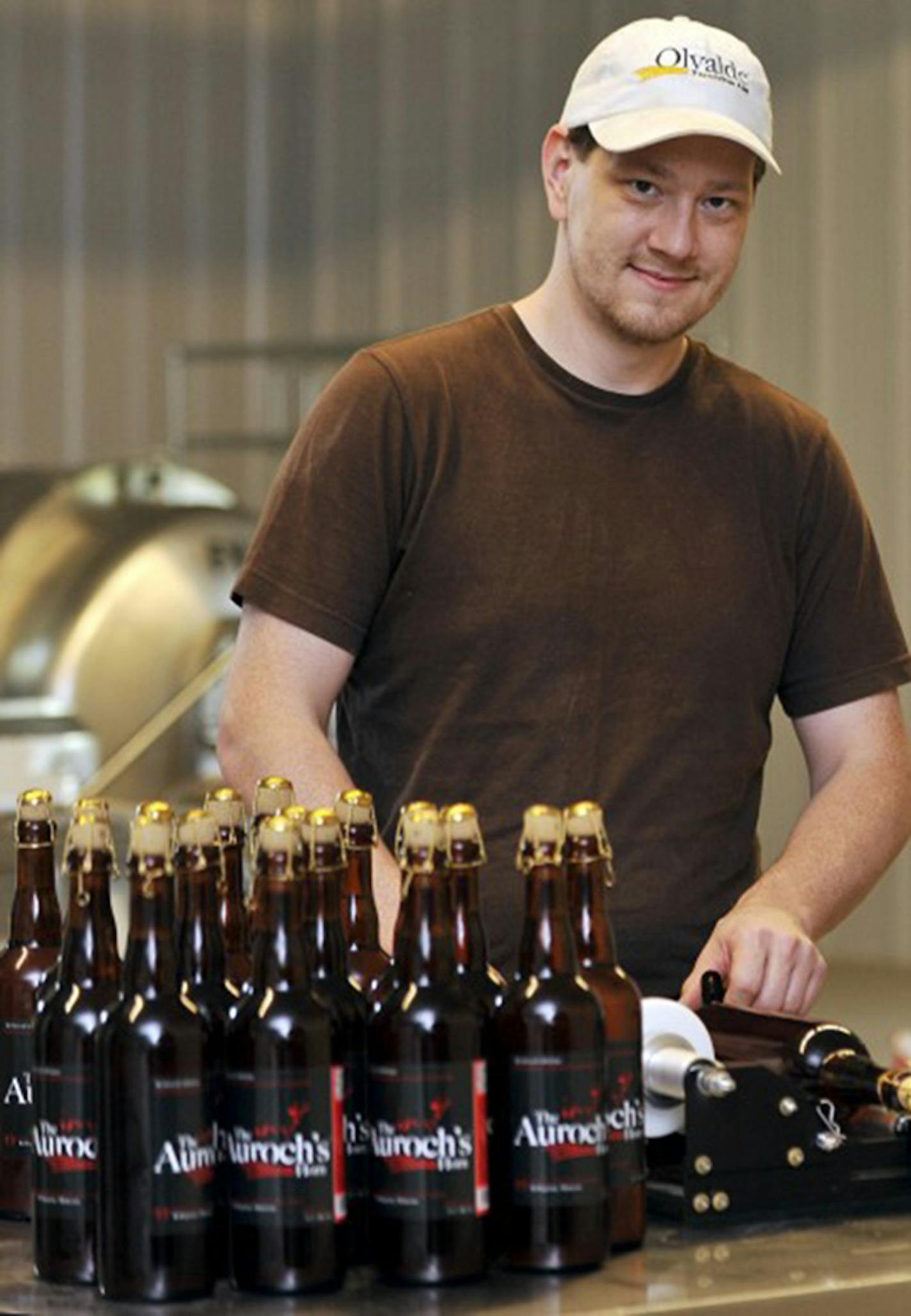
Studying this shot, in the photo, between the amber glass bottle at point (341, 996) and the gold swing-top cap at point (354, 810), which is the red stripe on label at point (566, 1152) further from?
the gold swing-top cap at point (354, 810)

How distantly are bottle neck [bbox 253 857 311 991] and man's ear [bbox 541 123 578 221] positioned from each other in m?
1.02

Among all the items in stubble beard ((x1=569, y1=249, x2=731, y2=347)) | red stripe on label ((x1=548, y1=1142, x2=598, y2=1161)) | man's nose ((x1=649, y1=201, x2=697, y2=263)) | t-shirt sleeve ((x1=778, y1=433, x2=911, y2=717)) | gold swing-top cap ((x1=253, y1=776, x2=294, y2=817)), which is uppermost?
man's nose ((x1=649, y1=201, x2=697, y2=263))

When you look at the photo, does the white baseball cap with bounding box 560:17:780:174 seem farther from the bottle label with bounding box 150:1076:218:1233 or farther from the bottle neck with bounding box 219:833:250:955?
the bottle label with bounding box 150:1076:218:1233

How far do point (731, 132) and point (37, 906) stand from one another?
3.15 feet

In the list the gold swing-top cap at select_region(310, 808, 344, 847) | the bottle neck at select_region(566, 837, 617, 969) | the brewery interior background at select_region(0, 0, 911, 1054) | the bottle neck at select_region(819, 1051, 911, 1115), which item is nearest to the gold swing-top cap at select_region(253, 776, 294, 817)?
the gold swing-top cap at select_region(310, 808, 344, 847)

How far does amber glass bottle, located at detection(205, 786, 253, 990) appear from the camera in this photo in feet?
5.38

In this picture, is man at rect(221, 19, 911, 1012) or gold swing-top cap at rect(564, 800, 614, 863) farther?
man at rect(221, 19, 911, 1012)

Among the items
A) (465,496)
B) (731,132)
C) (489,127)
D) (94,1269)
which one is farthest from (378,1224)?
(489,127)

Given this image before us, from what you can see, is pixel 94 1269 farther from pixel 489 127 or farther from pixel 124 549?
pixel 489 127

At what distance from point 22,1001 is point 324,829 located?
309 millimetres

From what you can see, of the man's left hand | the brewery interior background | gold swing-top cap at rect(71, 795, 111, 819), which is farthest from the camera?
the brewery interior background

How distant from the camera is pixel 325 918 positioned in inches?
59.6

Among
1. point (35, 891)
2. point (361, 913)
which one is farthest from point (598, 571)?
point (35, 891)

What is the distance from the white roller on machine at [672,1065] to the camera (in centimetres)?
156
